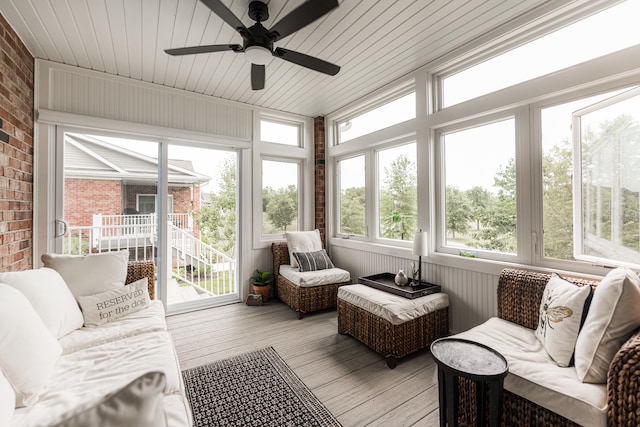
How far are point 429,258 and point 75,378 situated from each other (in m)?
2.80

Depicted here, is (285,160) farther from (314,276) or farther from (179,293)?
(179,293)

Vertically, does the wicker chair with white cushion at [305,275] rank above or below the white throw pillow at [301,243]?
below

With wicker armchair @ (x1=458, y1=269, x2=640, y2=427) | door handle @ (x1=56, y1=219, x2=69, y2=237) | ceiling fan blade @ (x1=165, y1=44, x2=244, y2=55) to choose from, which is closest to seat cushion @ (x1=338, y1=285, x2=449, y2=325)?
wicker armchair @ (x1=458, y1=269, x2=640, y2=427)

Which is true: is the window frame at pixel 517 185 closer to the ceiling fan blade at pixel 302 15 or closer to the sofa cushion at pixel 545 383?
the sofa cushion at pixel 545 383

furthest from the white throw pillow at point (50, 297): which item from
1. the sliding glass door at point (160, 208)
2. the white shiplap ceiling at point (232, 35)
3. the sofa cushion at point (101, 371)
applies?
the white shiplap ceiling at point (232, 35)

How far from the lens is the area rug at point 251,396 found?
5.52ft

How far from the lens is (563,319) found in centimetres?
154

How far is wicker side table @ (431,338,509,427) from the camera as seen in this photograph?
4.20ft

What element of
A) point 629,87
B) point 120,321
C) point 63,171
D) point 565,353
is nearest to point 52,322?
point 120,321

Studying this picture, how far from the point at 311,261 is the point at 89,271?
2254mm

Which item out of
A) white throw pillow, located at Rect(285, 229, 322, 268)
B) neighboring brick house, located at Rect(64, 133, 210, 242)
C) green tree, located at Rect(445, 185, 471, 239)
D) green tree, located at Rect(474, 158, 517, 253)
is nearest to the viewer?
green tree, located at Rect(474, 158, 517, 253)

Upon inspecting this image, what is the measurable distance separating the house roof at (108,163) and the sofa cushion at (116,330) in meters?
1.87

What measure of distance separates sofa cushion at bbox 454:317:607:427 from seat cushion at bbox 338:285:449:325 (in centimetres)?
57

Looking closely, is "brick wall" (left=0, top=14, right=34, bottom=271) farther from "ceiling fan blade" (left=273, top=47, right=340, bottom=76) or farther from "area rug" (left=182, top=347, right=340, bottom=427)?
"ceiling fan blade" (left=273, top=47, right=340, bottom=76)
